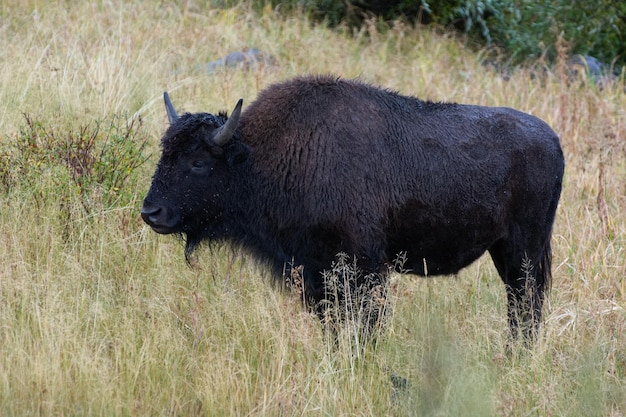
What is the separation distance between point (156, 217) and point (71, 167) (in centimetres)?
176

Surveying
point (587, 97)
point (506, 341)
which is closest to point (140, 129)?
point (506, 341)

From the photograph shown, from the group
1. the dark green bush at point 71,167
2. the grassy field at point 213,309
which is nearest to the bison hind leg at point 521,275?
the grassy field at point 213,309

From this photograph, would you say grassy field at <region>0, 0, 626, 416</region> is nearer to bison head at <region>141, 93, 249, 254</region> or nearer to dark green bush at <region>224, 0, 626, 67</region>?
bison head at <region>141, 93, 249, 254</region>

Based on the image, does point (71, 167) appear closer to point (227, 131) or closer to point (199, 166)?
point (199, 166)

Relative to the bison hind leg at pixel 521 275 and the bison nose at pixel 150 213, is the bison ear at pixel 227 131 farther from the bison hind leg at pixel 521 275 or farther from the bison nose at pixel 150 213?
the bison hind leg at pixel 521 275

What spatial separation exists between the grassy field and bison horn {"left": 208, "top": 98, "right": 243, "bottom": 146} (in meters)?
0.88

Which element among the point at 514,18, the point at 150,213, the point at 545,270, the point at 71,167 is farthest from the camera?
the point at 514,18

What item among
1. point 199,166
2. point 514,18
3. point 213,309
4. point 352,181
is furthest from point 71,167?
point 514,18

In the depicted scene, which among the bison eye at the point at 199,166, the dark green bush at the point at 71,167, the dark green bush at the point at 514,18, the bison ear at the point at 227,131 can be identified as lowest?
the dark green bush at the point at 514,18

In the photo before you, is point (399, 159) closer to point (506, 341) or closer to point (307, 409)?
point (506, 341)

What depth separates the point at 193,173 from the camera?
5.93m

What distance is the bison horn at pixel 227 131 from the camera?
5.78 metres

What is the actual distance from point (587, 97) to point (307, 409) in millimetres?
7985

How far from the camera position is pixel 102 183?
7371mm
